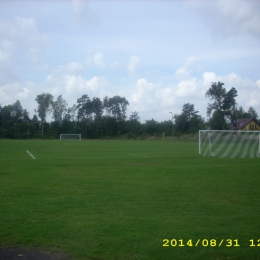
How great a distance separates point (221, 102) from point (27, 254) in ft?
224

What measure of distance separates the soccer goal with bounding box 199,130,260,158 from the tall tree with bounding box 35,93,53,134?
249ft

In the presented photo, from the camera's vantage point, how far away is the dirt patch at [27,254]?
199 inches

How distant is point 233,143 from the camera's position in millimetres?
29312

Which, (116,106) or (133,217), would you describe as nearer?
(133,217)

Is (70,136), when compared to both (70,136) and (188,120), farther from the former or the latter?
(188,120)

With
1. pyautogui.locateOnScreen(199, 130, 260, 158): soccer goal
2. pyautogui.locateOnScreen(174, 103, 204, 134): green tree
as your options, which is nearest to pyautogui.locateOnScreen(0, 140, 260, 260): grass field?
pyautogui.locateOnScreen(199, 130, 260, 158): soccer goal

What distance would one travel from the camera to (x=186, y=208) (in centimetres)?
813

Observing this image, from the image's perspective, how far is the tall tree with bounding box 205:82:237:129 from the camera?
6888 cm

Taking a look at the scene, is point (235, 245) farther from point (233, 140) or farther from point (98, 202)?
point (233, 140)

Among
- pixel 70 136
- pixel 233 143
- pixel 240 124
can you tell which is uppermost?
pixel 240 124

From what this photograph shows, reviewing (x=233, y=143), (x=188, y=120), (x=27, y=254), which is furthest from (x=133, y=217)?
(x=188, y=120)
